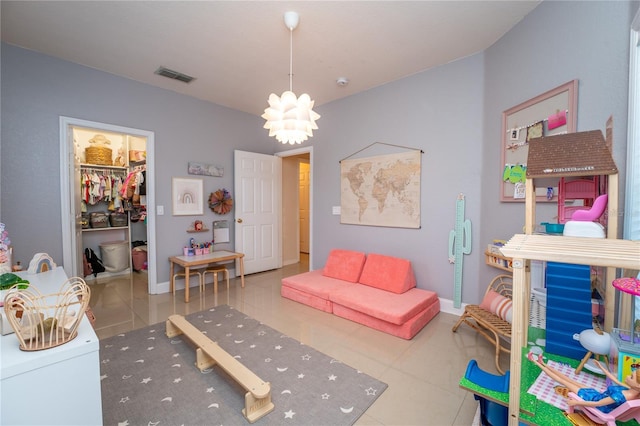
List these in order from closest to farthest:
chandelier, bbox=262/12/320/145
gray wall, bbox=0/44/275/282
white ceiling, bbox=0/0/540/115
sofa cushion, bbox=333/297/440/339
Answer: chandelier, bbox=262/12/320/145 < white ceiling, bbox=0/0/540/115 < sofa cushion, bbox=333/297/440/339 < gray wall, bbox=0/44/275/282

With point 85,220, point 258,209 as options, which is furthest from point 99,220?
point 258,209

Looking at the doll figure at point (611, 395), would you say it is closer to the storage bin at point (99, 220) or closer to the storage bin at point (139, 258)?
the storage bin at point (139, 258)

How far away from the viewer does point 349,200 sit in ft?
13.1

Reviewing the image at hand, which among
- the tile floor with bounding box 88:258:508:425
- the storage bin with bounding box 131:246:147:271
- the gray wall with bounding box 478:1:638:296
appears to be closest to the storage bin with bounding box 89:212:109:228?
the storage bin with bounding box 131:246:147:271

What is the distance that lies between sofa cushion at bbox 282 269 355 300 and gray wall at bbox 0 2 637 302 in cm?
Result: 72

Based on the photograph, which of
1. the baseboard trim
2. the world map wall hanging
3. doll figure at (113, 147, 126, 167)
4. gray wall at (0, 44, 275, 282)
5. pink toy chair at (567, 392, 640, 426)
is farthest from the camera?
doll figure at (113, 147, 126, 167)

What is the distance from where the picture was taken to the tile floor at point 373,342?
1688mm

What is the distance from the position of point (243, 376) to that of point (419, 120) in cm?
319

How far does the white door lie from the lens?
181 inches

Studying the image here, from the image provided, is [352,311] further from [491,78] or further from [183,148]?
[183,148]

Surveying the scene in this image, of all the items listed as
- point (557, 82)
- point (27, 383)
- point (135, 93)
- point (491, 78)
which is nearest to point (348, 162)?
point (491, 78)

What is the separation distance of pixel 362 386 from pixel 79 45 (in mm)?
4155

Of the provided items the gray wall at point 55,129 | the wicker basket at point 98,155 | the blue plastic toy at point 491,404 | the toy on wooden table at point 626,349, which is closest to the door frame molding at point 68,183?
the gray wall at point 55,129

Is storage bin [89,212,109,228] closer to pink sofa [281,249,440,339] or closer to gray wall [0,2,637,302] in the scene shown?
gray wall [0,2,637,302]
